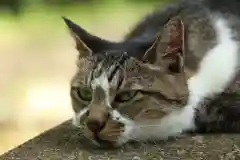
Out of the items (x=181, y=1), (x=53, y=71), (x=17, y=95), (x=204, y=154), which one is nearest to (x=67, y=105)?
(x=17, y=95)

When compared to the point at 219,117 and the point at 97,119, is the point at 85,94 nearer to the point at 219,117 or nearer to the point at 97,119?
the point at 97,119

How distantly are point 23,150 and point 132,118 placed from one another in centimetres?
24

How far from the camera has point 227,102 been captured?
1.33 metres

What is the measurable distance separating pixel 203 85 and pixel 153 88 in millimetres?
237

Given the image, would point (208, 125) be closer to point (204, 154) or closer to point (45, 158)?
point (204, 154)

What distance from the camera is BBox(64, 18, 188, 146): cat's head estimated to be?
1.12 metres

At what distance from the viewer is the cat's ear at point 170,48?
3.73ft

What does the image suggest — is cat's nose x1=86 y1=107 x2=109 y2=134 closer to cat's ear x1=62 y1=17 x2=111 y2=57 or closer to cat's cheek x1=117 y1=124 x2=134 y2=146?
cat's cheek x1=117 y1=124 x2=134 y2=146

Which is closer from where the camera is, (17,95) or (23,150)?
(23,150)

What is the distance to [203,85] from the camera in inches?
53.6

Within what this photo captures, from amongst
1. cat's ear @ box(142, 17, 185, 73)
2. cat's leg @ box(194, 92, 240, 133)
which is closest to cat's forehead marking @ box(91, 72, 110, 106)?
cat's ear @ box(142, 17, 185, 73)

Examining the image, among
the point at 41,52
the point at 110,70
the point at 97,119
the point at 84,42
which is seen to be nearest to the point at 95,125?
the point at 97,119

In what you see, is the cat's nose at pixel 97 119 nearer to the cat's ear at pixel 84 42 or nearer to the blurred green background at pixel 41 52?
the cat's ear at pixel 84 42

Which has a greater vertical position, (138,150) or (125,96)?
(125,96)
